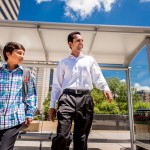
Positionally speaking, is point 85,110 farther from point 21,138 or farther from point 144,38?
point 21,138

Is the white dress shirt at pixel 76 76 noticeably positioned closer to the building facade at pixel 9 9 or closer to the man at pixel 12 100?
the man at pixel 12 100

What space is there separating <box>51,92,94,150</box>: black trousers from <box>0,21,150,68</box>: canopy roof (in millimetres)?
1888

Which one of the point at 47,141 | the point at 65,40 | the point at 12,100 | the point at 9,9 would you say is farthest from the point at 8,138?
the point at 9,9

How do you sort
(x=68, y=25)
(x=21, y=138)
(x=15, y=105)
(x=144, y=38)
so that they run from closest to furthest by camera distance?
(x=15, y=105), (x=68, y=25), (x=144, y=38), (x=21, y=138)

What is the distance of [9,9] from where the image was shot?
70.2m

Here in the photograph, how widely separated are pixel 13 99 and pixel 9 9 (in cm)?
7388

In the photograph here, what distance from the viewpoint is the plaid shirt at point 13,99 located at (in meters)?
2.33

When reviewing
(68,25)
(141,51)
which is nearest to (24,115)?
(68,25)

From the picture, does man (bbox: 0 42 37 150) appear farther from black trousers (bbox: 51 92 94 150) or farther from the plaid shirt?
black trousers (bbox: 51 92 94 150)

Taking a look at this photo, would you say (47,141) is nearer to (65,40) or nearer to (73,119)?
(65,40)

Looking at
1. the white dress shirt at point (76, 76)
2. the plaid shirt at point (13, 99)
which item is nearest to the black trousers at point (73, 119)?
the white dress shirt at point (76, 76)

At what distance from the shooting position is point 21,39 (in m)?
5.30

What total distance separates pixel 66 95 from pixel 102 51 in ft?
11.2

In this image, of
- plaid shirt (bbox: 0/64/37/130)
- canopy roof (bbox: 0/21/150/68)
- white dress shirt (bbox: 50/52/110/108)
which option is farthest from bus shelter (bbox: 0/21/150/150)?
plaid shirt (bbox: 0/64/37/130)
